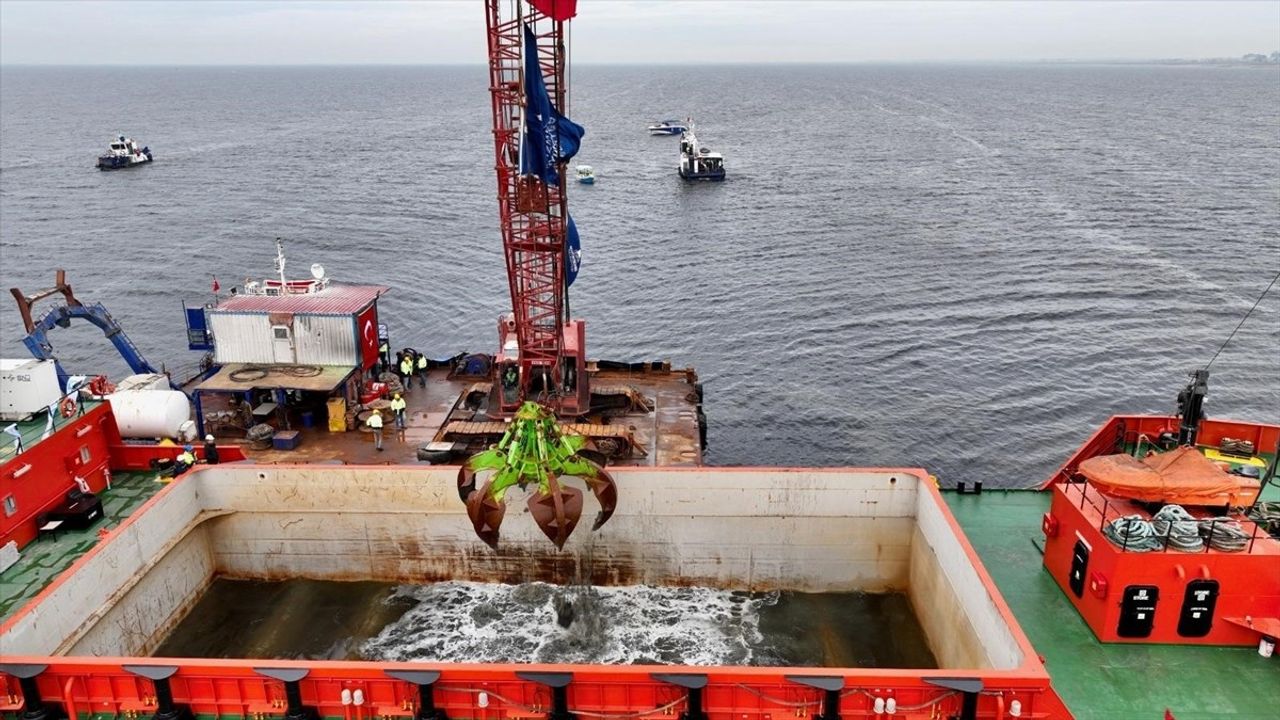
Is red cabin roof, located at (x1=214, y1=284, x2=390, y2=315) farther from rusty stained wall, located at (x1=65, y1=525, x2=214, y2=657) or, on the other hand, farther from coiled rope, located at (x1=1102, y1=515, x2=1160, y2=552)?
coiled rope, located at (x1=1102, y1=515, x2=1160, y2=552)

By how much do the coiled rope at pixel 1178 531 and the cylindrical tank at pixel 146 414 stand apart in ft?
92.5

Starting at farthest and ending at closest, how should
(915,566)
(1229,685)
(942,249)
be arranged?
(942,249)
(915,566)
(1229,685)

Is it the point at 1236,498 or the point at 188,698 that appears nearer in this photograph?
the point at 188,698

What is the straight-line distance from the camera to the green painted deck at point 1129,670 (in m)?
15.8

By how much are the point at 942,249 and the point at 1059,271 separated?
996cm

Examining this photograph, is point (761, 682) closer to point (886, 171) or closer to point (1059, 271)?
point (1059, 271)

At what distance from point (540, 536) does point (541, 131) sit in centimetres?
1394

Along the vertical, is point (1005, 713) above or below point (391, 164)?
below

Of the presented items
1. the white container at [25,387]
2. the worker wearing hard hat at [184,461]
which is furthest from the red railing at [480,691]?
the white container at [25,387]

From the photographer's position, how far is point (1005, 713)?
47.9 feet

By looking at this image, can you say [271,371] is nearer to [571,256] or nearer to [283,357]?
[283,357]

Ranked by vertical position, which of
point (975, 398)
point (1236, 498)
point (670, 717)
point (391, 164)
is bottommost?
point (975, 398)

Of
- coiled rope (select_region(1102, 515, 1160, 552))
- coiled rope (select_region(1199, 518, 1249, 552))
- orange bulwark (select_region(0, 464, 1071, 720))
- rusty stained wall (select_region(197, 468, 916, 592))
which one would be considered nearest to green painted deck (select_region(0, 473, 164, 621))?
rusty stained wall (select_region(197, 468, 916, 592))

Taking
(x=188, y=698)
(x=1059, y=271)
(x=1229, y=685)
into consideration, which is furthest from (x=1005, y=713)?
(x=1059, y=271)
